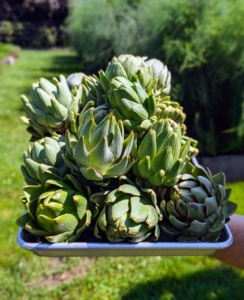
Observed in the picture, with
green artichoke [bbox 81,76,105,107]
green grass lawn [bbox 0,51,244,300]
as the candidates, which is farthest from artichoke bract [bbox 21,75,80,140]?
green grass lawn [bbox 0,51,244,300]

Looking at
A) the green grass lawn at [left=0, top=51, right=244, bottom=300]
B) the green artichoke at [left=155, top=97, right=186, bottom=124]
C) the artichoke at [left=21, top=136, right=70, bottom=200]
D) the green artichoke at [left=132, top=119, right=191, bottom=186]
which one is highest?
the green artichoke at [left=155, top=97, right=186, bottom=124]

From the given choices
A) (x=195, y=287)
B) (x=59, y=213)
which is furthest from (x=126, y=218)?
(x=195, y=287)

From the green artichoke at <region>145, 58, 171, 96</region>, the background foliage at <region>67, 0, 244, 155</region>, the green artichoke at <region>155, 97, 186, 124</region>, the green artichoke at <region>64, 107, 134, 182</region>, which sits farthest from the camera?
the background foliage at <region>67, 0, 244, 155</region>

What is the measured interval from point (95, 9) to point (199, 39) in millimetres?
5113

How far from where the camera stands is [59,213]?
0.83 meters

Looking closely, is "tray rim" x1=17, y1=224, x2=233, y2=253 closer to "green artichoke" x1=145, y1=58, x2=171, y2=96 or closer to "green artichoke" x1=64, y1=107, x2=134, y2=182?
"green artichoke" x1=64, y1=107, x2=134, y2=182

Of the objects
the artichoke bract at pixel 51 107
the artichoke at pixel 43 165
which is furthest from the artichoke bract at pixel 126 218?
the artichoke bract at pixel 51 107

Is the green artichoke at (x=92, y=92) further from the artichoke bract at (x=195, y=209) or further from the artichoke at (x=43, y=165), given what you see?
the artichoke bract at (x=195, y=209)

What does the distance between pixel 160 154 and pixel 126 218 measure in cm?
15

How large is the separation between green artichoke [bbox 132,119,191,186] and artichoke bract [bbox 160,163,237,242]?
0.05m

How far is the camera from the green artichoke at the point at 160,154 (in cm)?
83

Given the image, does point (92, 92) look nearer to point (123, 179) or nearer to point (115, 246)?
point (123, 179)

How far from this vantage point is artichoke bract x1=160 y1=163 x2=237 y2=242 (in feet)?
2.77

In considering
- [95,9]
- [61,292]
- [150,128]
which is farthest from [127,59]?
[95,9]
